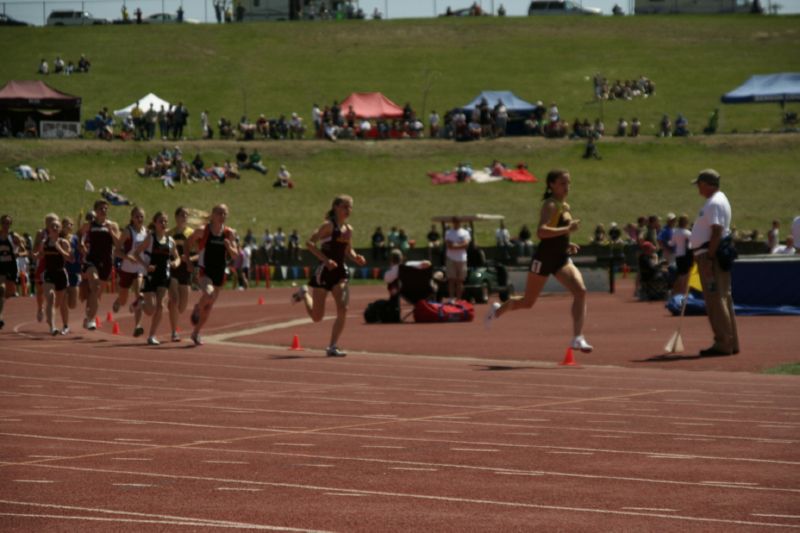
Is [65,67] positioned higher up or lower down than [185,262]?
higher up

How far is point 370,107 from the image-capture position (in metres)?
68.3

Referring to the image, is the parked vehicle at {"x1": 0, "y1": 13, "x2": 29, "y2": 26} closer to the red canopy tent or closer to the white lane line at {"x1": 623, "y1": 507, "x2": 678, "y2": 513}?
the red canopy tent

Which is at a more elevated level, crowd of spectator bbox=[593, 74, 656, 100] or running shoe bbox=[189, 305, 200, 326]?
crowd of spectator bbox=[593, 74, 656, 100]

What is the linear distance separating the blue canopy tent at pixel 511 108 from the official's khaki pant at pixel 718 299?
50.9m

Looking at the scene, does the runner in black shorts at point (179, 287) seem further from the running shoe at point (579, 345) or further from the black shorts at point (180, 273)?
the running shoe at point (579, 345)

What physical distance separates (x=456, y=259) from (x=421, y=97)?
164 ft

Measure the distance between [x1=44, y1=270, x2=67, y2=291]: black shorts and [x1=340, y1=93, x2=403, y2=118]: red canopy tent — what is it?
149 ft

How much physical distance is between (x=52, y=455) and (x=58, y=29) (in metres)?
84.6

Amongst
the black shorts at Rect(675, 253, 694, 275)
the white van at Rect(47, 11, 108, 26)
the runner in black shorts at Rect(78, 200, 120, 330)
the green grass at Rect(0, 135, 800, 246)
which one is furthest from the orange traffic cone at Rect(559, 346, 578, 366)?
the white van at Rect(47, 11, 108, 26)

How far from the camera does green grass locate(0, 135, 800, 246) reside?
55.3 metres

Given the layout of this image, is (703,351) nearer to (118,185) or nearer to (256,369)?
(256,369)

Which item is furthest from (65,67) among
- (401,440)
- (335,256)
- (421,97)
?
(401,440)

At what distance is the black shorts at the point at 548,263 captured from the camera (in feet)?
53.2

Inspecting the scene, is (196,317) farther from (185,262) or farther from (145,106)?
(145,106)
